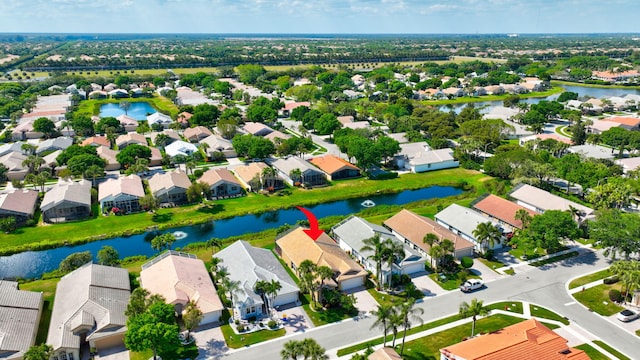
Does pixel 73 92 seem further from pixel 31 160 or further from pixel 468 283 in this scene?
pixel 468 283

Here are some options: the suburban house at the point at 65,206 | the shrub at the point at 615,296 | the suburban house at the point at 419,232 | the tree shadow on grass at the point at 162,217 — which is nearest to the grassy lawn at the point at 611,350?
the shrub at the point at 615,296

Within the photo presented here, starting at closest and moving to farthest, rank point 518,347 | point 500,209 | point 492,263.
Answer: point 518,347 → point 492,263 → point 500,209

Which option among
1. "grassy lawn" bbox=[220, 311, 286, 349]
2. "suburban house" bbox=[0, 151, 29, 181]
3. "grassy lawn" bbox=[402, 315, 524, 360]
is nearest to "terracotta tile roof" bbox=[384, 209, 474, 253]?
"grassy lawn" bbox=[402, 315, 524, 360]

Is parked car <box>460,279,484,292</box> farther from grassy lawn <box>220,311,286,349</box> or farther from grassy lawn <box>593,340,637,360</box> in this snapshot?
grassy lawn <box>220,311,286,349</box>

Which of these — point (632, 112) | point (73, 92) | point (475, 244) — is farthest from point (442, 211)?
point (73, 92)

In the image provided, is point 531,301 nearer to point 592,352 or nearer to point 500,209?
point 592,352

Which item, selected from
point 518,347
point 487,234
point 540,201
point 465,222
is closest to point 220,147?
point 465,222
